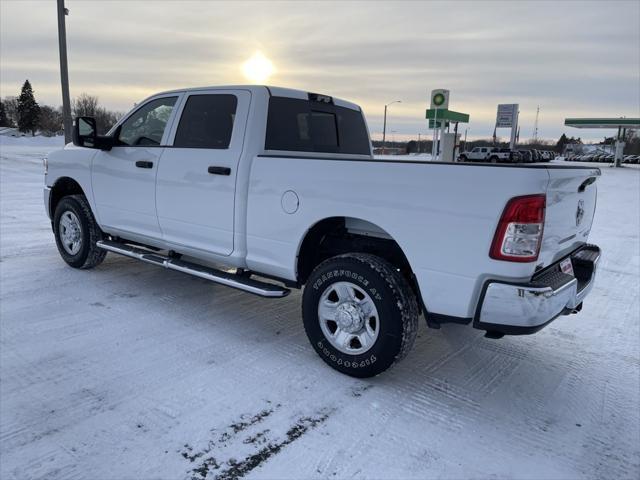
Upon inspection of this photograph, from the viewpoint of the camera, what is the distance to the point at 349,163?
133 inches

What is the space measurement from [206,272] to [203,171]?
0.88m

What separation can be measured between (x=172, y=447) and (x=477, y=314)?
6.20 ft

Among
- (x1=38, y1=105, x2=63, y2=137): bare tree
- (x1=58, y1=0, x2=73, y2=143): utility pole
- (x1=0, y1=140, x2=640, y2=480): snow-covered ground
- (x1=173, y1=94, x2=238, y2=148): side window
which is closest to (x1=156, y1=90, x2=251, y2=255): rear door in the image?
(x1=173, y1=94, x2=238, y2=148): side window

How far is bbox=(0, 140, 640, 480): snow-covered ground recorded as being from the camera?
2.62 m

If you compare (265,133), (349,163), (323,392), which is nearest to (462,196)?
(349,163)

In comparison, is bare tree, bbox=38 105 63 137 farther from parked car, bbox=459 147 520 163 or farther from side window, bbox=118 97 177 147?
side window, bbox=118 97 177 147

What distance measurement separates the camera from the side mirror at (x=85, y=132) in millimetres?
5150

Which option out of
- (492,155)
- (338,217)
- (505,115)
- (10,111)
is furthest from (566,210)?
(10,111)

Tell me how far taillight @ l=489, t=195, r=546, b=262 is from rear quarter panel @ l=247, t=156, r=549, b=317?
0.13 ft

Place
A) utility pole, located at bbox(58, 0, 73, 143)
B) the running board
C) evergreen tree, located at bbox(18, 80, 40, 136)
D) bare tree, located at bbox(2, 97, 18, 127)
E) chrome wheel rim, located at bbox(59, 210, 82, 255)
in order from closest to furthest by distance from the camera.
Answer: the running board, chrome wheel rim, located at bbox(59, 210, 82, 255), utility pole, located at bbox(58, 0, 73, 143), evergreen tree, located at bbox(18, 80, 40, 136), bare tree, located at bbox(2, 97, 18, 127)

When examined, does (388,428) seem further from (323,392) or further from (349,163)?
A: (349,163)

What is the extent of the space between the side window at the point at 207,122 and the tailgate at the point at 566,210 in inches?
102

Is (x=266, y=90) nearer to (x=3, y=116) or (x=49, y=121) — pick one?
(x=3, y=116)

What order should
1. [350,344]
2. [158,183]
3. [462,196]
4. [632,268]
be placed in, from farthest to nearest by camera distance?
[632,268]
[158,183]
[350,344]
[462,196]
